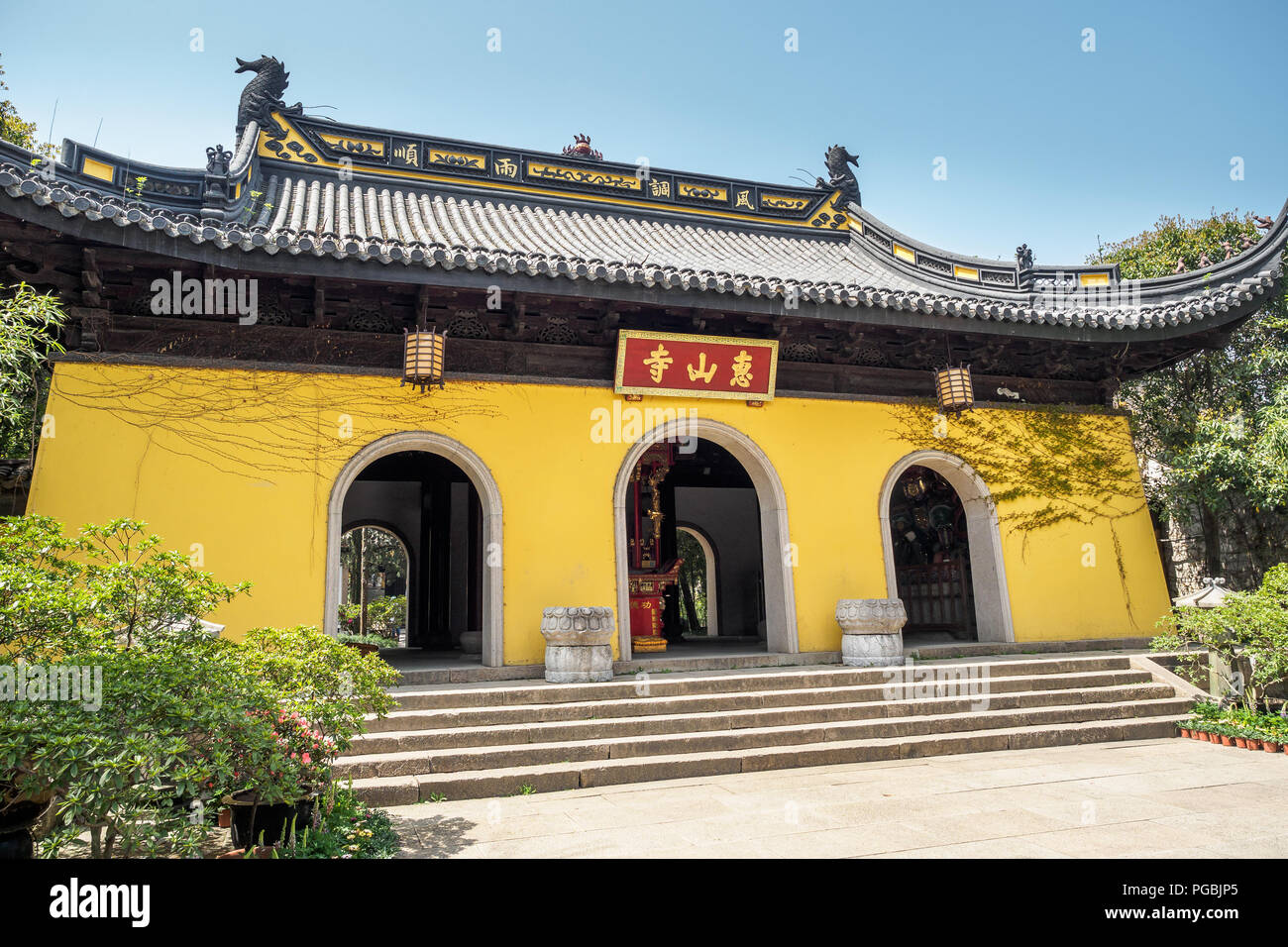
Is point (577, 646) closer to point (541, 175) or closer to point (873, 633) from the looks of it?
point (873, 633)

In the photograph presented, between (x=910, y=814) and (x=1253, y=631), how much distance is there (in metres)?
3.94

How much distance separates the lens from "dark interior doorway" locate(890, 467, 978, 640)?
9.55 m

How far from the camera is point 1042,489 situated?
8.58 meters

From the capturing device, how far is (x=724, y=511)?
1277 cm

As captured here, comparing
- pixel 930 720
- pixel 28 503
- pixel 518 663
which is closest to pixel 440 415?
pixel 518 663

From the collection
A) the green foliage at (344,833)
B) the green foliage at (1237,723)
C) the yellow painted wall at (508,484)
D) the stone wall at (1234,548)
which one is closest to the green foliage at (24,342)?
the yellow painted wall at (508,484)

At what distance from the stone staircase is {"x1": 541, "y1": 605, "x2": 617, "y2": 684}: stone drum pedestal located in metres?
0.18

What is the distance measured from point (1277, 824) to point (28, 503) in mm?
8009

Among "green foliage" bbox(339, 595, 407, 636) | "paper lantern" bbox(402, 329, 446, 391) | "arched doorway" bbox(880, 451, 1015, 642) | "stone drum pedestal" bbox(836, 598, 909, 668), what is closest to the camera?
"paper lantern" bbox(402, 329, 446, 391)

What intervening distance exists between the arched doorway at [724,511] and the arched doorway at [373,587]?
6.25 m

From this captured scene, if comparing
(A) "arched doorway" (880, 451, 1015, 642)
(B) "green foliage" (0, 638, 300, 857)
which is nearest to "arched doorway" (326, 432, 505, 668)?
(B) "green foliage" (0, 638, 300, 857)

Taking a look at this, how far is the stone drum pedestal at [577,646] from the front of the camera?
6.12m

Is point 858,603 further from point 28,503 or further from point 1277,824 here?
point 28,503
